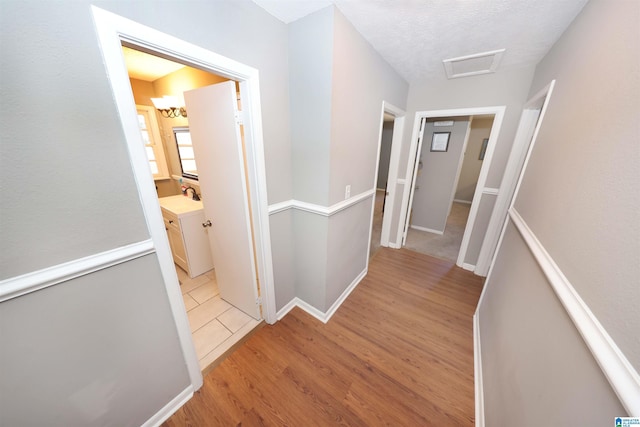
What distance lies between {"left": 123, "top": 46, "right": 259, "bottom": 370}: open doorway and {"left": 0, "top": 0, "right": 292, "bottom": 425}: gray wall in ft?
1.77

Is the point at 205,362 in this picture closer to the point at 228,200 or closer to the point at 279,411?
the point at 279,411

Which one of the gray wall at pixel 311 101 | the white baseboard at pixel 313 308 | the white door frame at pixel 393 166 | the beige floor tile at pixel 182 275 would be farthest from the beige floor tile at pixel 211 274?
the white door frame at pixel 393 166

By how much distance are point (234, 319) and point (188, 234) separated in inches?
43.5

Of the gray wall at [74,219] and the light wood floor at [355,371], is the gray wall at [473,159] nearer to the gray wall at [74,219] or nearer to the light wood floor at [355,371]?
the light wood floor at [355,371]

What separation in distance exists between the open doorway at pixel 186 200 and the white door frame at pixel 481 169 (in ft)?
7.48

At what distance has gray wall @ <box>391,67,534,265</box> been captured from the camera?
2094mm

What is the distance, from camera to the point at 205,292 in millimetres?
2230

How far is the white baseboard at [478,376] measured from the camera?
4.09 feet

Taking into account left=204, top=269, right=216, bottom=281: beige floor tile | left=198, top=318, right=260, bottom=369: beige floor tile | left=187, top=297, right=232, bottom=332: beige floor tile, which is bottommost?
left=198, top=318, right=260, bottom=369: beige floor tile

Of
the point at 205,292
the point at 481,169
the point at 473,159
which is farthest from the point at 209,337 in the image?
the point at 473,159

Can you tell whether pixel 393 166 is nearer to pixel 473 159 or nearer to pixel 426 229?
pixel 426 229

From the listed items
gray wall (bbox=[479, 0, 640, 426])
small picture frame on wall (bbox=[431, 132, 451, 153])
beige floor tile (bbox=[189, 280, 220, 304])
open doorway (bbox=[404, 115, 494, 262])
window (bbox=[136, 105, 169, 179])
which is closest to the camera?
gray wall (bbox=[479, 0, 640, 426])

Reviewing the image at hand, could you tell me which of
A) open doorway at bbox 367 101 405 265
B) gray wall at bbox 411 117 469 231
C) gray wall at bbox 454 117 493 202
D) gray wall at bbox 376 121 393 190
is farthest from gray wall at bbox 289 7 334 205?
gray wall at bbox 454 117 493 202

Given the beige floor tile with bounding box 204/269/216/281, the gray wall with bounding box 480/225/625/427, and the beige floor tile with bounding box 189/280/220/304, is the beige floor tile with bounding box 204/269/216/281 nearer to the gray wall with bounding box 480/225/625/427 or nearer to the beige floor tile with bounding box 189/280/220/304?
the beige floor tile with bounding box 189/280/220/304
